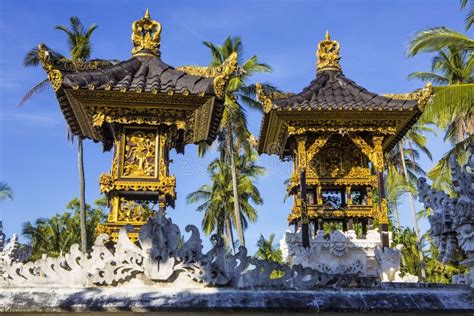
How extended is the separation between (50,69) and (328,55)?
1045cm

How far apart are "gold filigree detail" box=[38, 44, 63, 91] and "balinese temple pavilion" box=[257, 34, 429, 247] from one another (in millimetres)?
7059

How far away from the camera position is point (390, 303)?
22.9 ft

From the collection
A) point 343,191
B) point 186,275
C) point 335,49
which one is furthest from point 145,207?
point 335,49

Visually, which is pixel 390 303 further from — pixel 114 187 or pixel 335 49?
pixel 335 49

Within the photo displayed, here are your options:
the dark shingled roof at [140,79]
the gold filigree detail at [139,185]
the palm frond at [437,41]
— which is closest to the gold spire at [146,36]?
the dark shingled roof at [140,79]

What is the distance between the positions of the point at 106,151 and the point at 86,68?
135 inches

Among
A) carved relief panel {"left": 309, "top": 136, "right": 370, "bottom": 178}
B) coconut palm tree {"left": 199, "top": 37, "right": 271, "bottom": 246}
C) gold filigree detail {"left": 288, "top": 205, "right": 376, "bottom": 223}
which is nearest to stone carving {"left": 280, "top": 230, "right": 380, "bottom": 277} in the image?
gold filigree detail {"left": 288, "top": 205, "right": 376, "bottom": 223}

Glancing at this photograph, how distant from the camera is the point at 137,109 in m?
11.7

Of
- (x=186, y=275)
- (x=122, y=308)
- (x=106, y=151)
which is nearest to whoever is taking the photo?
(x=122, y=308)

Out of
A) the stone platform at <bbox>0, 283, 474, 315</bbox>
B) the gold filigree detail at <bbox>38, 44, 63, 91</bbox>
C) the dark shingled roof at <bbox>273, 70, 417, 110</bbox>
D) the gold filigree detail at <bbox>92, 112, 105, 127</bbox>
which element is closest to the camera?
the stone platform at <bbox>0, 283, 474, 315</bbox>

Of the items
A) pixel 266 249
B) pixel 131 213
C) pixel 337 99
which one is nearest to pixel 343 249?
pixel 337 99

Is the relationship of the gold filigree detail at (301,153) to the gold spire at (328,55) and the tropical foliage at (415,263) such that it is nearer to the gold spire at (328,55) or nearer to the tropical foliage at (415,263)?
the gold spire at (328,55)

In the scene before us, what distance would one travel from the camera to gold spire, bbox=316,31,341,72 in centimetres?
1812

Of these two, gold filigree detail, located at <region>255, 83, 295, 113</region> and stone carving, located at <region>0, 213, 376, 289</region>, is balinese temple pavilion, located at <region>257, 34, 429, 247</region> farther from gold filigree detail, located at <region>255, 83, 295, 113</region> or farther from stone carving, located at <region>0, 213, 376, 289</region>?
stone carving, located at <region>0, 213, 376, 289</region>
